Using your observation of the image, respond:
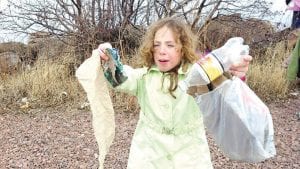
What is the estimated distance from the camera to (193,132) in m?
2.50

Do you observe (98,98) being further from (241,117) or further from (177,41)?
(241,117)

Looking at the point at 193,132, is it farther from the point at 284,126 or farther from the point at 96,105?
the point at 284,126

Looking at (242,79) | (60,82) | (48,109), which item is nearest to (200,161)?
(242,79)

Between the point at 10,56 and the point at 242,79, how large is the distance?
6.78 metres

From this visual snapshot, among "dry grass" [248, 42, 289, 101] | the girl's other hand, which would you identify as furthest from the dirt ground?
the girl's other hand

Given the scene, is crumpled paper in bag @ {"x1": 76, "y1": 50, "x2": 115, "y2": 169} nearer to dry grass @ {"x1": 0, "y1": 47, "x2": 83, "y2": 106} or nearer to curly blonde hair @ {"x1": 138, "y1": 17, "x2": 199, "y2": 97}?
curly blonde hair @ {"x1": 138, "y1": 17, "x2": 199, "y2": 97}

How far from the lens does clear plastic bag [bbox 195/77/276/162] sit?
1665 millimetres

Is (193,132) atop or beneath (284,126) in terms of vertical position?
atop

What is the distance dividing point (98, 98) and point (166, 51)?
0.43m

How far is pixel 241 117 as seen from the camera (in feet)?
5.48

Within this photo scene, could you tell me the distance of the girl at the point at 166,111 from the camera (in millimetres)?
2486

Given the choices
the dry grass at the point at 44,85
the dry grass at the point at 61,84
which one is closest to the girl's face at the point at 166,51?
the dry grass at the point at 61,84

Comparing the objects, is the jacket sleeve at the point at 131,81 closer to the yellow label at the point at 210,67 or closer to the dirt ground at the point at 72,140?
the yellow label at the point at 210,67

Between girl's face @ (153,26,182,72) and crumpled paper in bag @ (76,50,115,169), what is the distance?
0.30 meters
